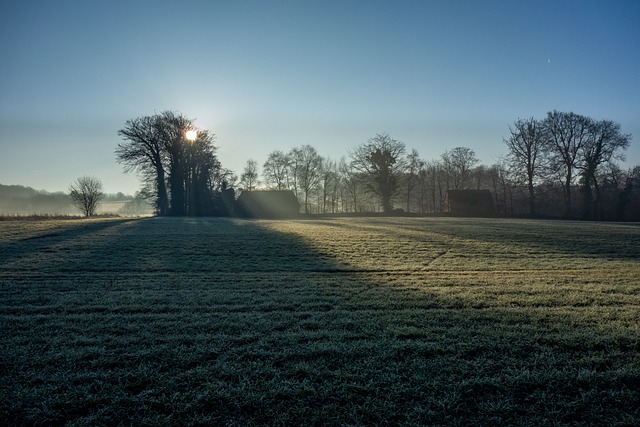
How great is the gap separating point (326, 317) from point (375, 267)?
6950mm

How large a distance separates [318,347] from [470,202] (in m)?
58.9

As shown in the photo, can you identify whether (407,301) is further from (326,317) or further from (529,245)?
(529,245)

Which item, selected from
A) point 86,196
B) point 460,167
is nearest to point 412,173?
point 460,167

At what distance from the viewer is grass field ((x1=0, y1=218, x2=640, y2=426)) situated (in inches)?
147

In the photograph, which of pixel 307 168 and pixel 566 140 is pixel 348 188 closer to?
pixel 307 168

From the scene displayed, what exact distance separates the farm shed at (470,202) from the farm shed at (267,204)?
25.4m

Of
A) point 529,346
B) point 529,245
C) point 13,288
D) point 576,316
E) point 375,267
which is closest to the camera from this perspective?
point 529,346

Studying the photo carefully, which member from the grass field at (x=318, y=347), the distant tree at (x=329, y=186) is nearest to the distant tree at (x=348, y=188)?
the distant tree at (x=329, y=186)

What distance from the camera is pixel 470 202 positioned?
58719 mm

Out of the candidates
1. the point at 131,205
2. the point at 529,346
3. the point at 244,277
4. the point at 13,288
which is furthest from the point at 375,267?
the point at 131,205

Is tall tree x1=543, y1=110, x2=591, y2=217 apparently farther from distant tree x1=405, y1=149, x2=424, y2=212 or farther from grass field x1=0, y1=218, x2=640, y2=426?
grass field x1=0, y1=218, x2=640, y2=426

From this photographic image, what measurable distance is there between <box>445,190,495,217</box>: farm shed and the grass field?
4747 cm

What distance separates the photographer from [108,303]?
7.92 meters

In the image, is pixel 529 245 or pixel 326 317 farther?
pixel 529 245
